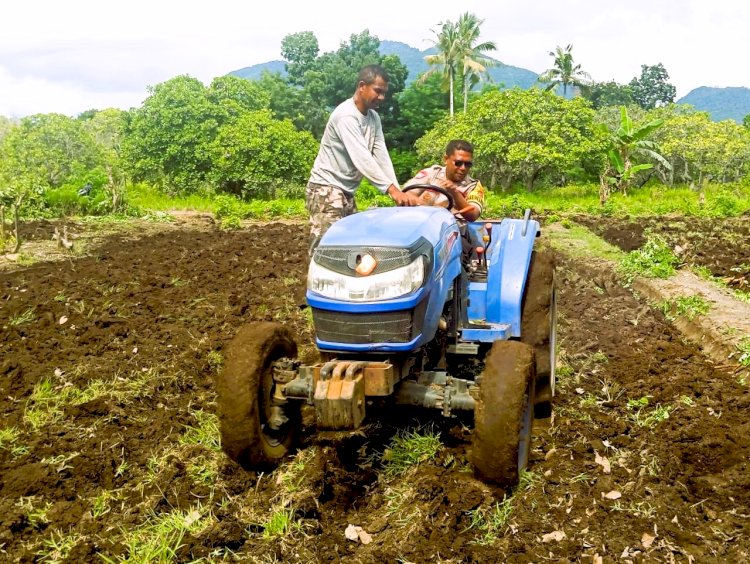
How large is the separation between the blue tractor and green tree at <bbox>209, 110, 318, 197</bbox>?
23861 millimetres

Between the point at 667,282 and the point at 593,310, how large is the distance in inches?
66.8

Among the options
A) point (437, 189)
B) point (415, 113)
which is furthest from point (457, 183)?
point (415, 113)

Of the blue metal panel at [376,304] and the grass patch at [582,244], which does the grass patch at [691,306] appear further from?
the blue metal panel at [376,304]

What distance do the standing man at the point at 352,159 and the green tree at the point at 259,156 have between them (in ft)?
73.3

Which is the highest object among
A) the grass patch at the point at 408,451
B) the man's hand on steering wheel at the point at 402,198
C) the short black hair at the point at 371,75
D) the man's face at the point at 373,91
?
the short black hair at the point at 371,75

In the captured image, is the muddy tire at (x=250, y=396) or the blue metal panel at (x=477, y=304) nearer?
the muddy tire at (x=250, y=396)

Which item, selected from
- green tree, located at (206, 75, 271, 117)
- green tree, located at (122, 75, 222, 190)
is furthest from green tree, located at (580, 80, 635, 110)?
green tree, located at (122, 75, 222, 190)

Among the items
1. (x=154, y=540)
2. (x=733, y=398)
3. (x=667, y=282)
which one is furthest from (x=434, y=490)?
(x=667, y=282)

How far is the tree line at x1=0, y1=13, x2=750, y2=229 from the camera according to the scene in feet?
88.8

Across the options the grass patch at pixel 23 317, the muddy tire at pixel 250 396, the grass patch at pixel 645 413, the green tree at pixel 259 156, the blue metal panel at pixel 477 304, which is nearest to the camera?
the muddy tire at pixel 250 396

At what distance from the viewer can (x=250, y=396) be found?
320 centimetres

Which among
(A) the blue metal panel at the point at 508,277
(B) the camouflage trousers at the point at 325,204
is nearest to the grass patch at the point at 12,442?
(B) the camouflage trousers at the point at 325,204

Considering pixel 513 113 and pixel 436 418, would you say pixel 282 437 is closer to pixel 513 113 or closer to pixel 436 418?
pixel 436 418

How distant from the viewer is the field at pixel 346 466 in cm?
290
